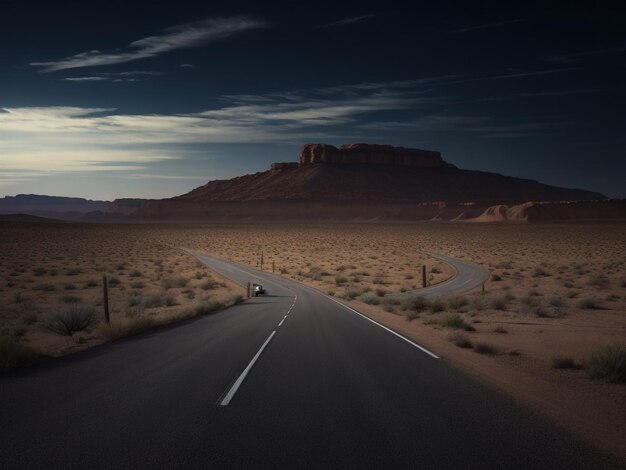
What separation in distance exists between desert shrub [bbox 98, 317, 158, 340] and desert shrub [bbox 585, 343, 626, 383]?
1179 centimetres

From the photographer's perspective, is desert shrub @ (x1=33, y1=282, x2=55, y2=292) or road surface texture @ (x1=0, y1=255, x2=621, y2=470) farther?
desert shrub @ (x1=33, y1=282, x2=55, y2=292)

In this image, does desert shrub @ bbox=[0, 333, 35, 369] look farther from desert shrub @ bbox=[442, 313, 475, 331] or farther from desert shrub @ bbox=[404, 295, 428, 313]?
desert shrub @ bbox=[404, 295, 428, 313]

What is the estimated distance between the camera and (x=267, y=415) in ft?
21.0

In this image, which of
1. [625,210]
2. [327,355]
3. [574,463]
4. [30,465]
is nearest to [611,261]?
[327,355]

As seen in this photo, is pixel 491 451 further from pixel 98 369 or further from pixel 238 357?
pixel 98 369

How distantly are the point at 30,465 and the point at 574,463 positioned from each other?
5.67m

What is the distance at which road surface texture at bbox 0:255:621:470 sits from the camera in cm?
507

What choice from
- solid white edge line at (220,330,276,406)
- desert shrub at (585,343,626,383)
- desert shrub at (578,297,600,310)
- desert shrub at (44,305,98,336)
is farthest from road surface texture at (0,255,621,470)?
desert shrub at (578,297,600,310)

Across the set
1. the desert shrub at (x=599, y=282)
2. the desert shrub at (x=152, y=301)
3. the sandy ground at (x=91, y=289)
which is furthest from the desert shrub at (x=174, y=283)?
the desert shrub at (x=599, y=282)

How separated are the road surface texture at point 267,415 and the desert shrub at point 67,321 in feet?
15.1

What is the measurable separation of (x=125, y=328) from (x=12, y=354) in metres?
4.48

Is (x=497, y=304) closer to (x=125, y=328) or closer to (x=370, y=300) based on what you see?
(x=370, y=300)

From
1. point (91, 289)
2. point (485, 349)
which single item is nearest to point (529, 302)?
point (485, 349)

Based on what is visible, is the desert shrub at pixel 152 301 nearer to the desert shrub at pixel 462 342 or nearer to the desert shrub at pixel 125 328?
the desert shrub at pixel 125 328
